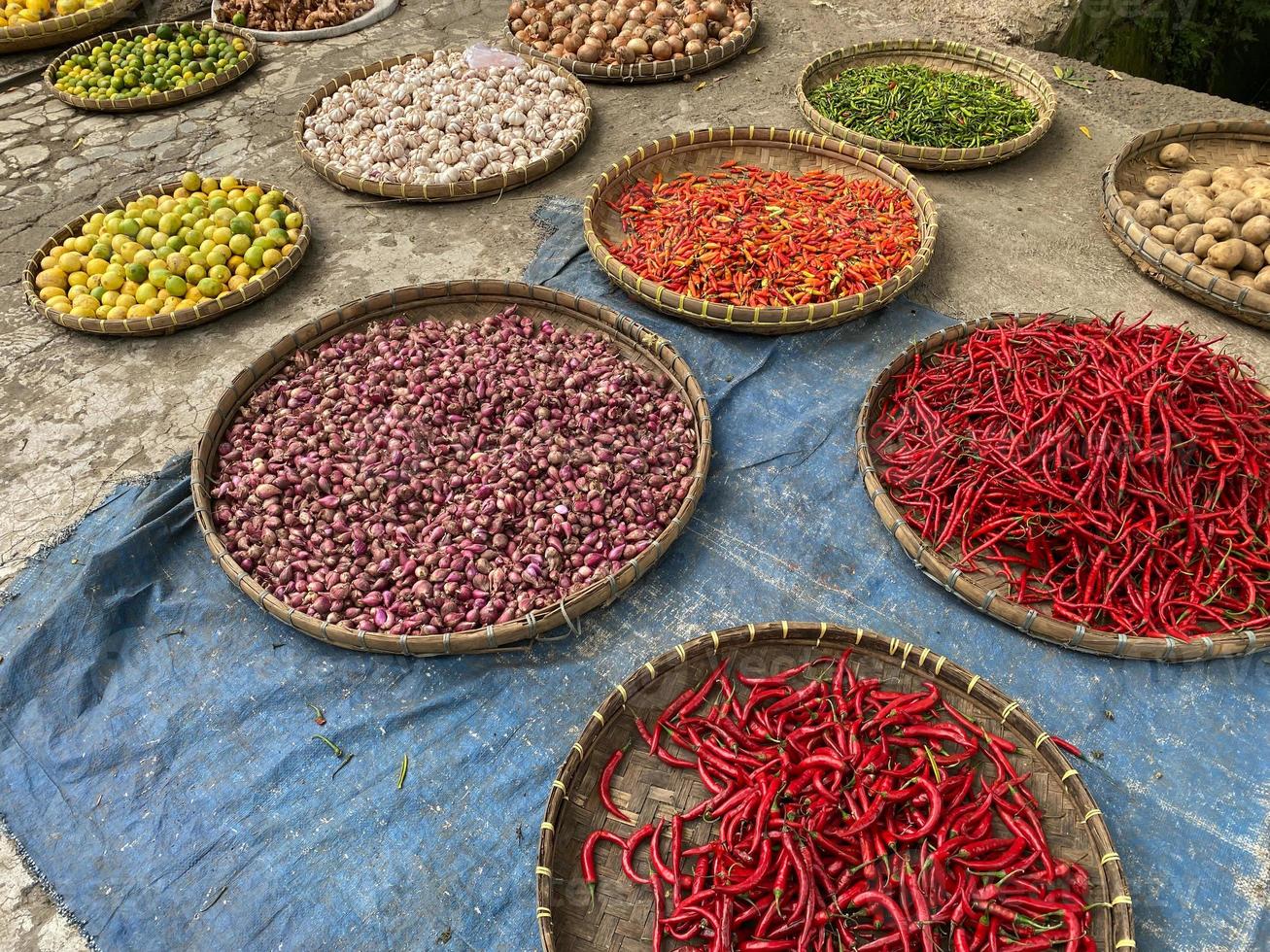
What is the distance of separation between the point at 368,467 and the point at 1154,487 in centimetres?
265

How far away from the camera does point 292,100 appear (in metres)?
5.57

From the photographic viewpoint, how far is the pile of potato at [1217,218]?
3.58 metres

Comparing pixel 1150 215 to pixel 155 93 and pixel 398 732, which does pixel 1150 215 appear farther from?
pixel 155 93

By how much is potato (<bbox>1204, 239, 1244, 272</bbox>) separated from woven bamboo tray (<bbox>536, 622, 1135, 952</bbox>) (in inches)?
103

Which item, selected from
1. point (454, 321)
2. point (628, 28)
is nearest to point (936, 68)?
point (628, 28)

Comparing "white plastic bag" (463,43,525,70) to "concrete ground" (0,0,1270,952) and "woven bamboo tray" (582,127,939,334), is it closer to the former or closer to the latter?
"concrete ground" (0,0,1270,952)

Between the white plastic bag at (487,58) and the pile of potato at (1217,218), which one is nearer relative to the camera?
the pile of potato at (1217,218)

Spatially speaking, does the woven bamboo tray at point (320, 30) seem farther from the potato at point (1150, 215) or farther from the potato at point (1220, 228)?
the potato at point (1220, 228)

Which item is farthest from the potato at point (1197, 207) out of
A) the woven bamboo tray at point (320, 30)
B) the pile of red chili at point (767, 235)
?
the woven bamboo tray at point (320, 30)

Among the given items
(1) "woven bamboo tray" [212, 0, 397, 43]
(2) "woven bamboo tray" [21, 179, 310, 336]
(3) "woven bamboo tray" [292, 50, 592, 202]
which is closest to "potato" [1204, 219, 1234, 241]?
(3) "woven bamboo tray" [292, 50, 592, 202]

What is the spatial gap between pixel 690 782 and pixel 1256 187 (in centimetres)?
396

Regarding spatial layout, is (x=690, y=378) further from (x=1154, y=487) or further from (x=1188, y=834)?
(x=1188, y=834)

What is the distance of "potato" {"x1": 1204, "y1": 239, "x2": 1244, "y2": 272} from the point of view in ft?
11.7

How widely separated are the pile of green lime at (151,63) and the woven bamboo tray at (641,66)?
7.41 feet
